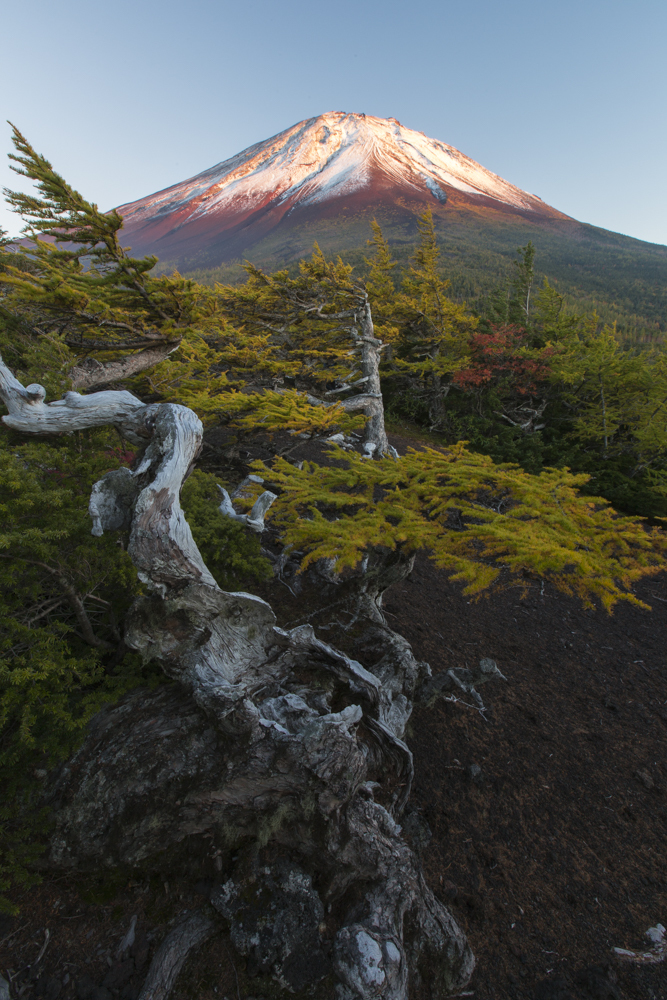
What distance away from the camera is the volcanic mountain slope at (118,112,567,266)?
6222cm

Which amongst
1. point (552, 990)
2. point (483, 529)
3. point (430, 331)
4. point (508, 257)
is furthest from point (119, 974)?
point (508, 257)

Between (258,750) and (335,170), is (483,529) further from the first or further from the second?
(335,170)

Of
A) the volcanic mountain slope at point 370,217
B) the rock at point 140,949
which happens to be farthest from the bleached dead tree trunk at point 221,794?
the volcanic mountain slope at point 370,217

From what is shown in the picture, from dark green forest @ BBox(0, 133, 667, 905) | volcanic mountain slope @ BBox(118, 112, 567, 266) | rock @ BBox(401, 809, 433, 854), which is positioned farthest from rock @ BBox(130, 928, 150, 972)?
volcanic mountain slope @ BBox(118, 112, 567, 266)

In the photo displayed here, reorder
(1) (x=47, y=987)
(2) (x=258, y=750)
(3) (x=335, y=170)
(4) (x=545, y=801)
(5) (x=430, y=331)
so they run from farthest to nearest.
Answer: (3) (x=335, y=170) < (5) (x=430, y=331) < (4) (x=545, y=801) < (2) (x=258, y=750) < (1) (x=47, y=987)

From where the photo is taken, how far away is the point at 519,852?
133 inches

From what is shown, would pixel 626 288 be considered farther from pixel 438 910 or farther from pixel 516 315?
pixel 438 910

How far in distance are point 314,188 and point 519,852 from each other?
86.1 m

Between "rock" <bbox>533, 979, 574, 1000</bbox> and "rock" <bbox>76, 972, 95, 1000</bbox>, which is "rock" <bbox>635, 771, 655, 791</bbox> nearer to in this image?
"rock" <bbox>533, 979, 574, 1000</bbox>

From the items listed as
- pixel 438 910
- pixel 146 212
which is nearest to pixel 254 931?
pixel 438 910

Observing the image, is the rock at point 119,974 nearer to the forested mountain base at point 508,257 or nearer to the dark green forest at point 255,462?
the dark green forest at point 255,462

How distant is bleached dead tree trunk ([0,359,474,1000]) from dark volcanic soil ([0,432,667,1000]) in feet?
0.82

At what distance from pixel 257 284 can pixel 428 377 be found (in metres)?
8.23

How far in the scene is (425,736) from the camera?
426 centimetres
